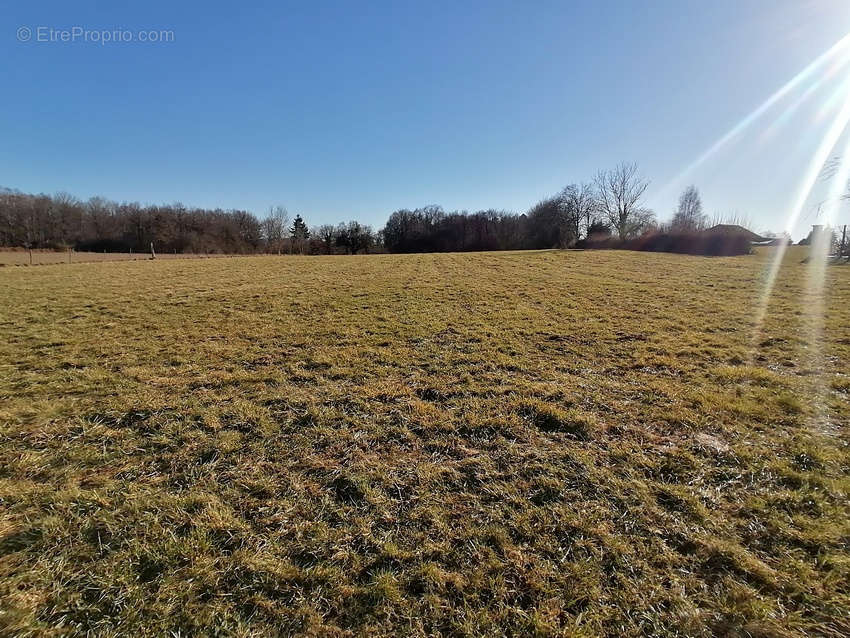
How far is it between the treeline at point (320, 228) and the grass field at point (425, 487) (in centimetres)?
3544

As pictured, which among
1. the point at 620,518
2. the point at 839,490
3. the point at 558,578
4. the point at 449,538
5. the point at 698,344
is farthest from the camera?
the point at 698,344

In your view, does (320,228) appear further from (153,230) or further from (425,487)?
(425,487)

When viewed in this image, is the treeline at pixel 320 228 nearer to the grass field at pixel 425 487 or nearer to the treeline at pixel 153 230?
the treeline at pixel 153 230

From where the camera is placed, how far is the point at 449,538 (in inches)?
84.2

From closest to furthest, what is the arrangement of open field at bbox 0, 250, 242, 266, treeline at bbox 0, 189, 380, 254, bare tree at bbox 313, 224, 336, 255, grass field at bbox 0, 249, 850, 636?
grass field at bbox 0, 249, 850, 636, open field at bbox 0, 250, 242, 266, treeline at bbox 0, 189, 380, 254, bare tree at bbox 313, 224, 336, 255

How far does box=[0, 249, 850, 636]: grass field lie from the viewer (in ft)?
5.70

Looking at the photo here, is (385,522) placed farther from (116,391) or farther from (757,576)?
(116,391)

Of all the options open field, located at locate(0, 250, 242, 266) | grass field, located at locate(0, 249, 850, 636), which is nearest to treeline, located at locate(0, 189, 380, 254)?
open field, located at locate(0, 250, 242, 266)

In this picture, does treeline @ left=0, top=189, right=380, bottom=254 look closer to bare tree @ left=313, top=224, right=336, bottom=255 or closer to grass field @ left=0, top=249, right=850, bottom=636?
bare tree @ left=313, top=224, right=336, bottom=255

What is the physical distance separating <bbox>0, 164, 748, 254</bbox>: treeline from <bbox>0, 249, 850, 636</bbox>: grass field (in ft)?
116

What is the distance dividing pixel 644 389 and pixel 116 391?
6658mm

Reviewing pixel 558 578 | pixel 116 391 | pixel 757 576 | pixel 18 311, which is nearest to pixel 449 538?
pixel 558 578

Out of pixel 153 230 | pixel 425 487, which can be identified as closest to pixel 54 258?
pixel 153 230

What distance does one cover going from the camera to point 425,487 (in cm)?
258
